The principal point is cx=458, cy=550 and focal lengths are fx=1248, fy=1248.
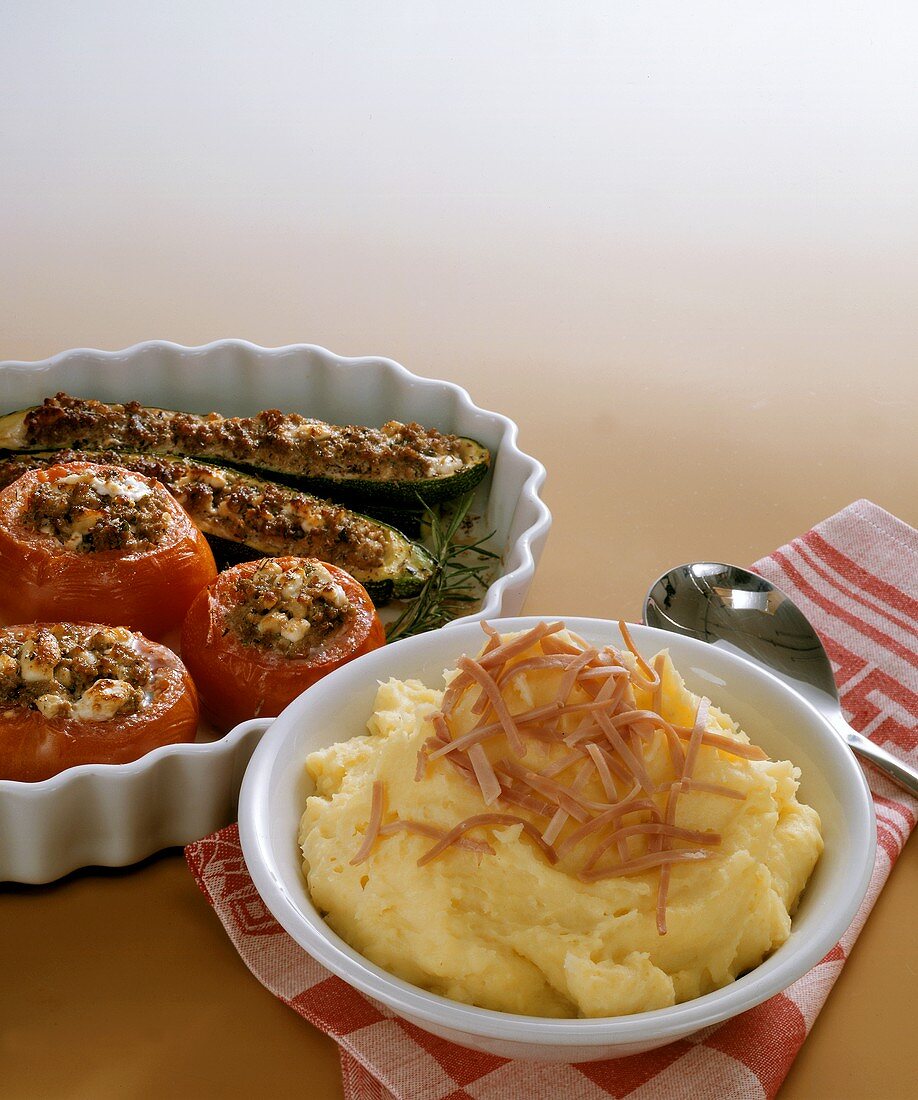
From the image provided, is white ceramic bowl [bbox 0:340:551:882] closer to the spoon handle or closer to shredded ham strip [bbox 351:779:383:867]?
shredded ham strip [bbox 351:779:383:867]

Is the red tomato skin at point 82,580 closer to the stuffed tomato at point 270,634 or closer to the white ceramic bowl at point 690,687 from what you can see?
the stuffed tomato at point 270,634

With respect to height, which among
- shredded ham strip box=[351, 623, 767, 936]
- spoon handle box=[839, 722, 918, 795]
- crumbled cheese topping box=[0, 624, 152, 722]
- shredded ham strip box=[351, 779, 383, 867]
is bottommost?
spoon handle box=[839, 722, 918, 795]

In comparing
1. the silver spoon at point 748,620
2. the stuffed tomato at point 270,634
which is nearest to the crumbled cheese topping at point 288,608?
the stuffed tomato at point 270,634

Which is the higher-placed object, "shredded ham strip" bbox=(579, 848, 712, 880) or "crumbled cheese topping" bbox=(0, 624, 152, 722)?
"shredded ham strip" bbox=(579, 848, 712, 880)

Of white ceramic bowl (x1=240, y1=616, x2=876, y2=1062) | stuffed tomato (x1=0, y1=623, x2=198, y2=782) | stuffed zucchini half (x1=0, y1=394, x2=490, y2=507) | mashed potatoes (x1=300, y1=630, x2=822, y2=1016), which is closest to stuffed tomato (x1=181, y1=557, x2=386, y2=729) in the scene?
stuffed tomato (x1=0, y1=623, x2=198, y2=782)

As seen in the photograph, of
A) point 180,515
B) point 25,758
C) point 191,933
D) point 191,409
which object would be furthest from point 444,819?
point 191,409

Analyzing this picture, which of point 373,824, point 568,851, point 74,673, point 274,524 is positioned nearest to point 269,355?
point 274,524

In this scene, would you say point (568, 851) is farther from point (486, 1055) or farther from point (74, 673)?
point (74, 673)
